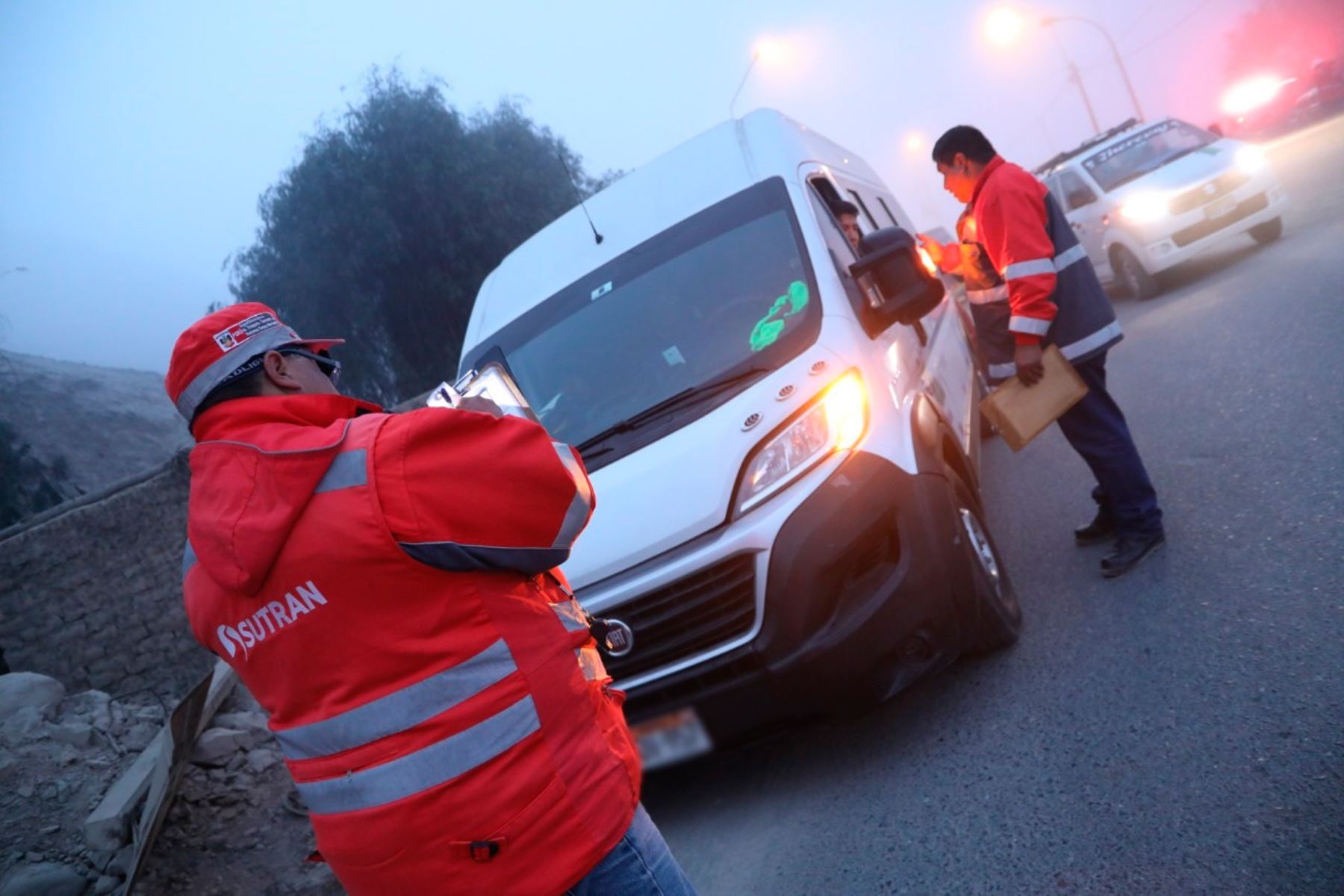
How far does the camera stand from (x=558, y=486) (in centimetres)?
184

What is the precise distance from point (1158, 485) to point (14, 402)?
34.2 ft

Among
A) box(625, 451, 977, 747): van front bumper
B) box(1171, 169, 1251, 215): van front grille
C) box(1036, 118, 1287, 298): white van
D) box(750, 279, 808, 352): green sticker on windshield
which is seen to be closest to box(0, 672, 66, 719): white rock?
box(625, 451, 977, 747): van front bumper

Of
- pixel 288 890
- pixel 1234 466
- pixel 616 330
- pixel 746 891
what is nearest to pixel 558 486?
pixel 746 891

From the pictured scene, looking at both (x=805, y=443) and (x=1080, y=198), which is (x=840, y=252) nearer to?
(x=805, y=443)

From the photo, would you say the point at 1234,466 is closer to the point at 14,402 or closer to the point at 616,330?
the point at 616,330

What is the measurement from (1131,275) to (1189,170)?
1188 millimetres

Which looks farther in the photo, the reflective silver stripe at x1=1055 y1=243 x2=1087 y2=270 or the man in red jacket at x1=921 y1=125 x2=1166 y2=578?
the reflective silver stripe at x1=1055 y1=243 x2=1087 y2=270

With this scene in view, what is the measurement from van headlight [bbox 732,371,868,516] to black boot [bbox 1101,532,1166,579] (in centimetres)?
163

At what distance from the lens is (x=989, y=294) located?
545 centimetres

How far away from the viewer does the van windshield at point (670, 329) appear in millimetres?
4281

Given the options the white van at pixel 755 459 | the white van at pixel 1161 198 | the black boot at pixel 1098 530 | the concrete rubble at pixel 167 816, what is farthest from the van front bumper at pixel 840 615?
the white van at pixel 1161 198

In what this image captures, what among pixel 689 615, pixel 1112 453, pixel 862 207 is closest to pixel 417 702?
pixel 689 615

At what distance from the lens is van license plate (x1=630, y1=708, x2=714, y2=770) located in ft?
12.5

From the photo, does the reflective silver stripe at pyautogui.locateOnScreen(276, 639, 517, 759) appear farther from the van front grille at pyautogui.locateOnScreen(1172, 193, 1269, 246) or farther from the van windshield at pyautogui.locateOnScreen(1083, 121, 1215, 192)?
the van windshield at pyautogui.locateOnScreen(1083, 121, 1215, 192)
